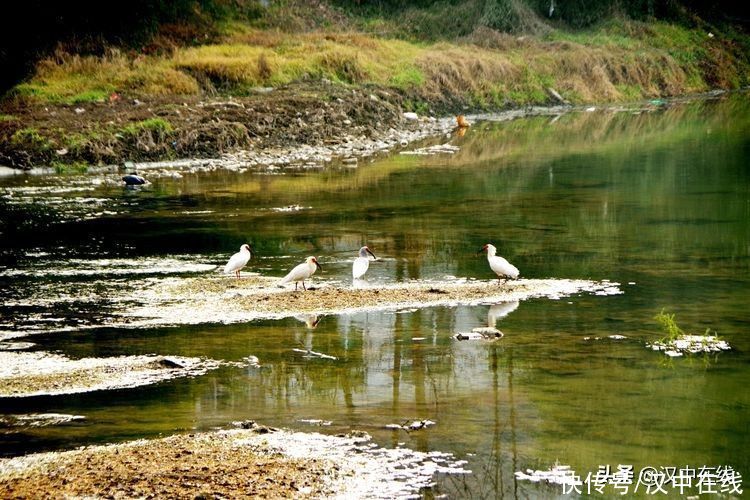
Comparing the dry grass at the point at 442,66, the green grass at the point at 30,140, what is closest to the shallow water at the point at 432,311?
the green grass at the point at 30,140

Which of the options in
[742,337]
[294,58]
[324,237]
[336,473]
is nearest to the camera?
[336,473]

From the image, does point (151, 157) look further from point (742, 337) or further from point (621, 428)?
point (621, 428)

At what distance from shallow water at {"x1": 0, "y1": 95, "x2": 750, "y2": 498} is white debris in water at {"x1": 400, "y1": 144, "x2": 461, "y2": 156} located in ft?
8.77

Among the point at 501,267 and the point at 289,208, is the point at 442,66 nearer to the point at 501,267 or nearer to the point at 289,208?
the point at 289,208

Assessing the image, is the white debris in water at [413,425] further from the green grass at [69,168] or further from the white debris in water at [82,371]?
the green grass at [69,168]

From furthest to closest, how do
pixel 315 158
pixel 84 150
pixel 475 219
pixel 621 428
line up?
pixel 315 158
pixel 84 150
pixel 475 219
pixel 621 428

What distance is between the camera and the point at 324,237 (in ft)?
54.3

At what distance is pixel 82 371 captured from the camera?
30.8 ft

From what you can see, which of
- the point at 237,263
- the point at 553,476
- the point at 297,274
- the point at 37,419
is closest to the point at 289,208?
the point at 237,263

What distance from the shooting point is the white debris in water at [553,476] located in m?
6.82

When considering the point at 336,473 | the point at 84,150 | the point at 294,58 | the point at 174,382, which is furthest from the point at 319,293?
the point at 294,58

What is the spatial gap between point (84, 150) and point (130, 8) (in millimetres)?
11629

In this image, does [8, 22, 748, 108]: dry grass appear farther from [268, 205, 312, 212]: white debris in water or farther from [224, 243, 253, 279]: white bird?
[224, 243, 253, 279]: white bird

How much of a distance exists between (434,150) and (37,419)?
70.5 ft
